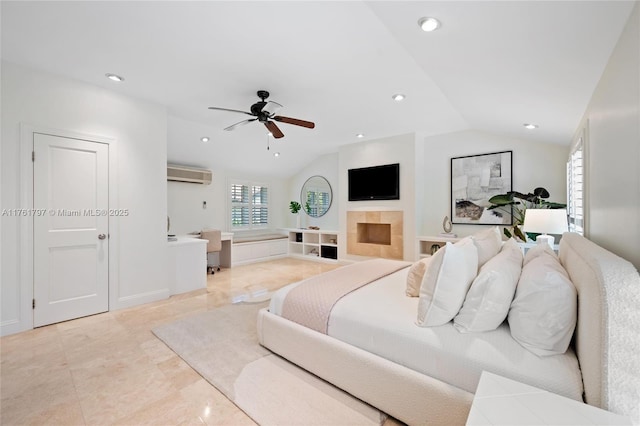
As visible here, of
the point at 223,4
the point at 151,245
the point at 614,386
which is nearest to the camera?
the point at 614,386

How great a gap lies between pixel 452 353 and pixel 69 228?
3.80 meters

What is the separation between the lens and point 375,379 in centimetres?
159

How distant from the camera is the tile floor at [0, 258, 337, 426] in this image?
5.34 ft

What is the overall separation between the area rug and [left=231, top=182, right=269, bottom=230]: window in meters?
3.97

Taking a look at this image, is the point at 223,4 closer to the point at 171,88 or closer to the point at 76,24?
the point at 76,24

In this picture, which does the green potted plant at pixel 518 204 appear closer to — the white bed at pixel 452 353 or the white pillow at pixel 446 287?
the white bed at pixel 452 353

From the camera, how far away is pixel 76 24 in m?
2.17

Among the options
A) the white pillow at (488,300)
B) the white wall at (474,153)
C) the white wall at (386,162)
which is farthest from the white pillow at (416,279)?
the white wall at (474,153)

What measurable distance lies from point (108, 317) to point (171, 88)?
8.84ft

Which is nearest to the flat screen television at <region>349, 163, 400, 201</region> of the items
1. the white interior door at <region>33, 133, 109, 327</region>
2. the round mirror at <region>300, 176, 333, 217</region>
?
the round mirror at <region>300, 176, 333, 217</region>

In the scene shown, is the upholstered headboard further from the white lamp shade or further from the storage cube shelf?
the storage cube shelf

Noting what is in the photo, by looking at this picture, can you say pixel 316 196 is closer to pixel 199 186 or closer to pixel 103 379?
pixel 199 186

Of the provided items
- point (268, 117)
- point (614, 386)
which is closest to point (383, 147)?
point (268, 117)

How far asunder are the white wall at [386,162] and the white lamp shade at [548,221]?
2141 millimetres
